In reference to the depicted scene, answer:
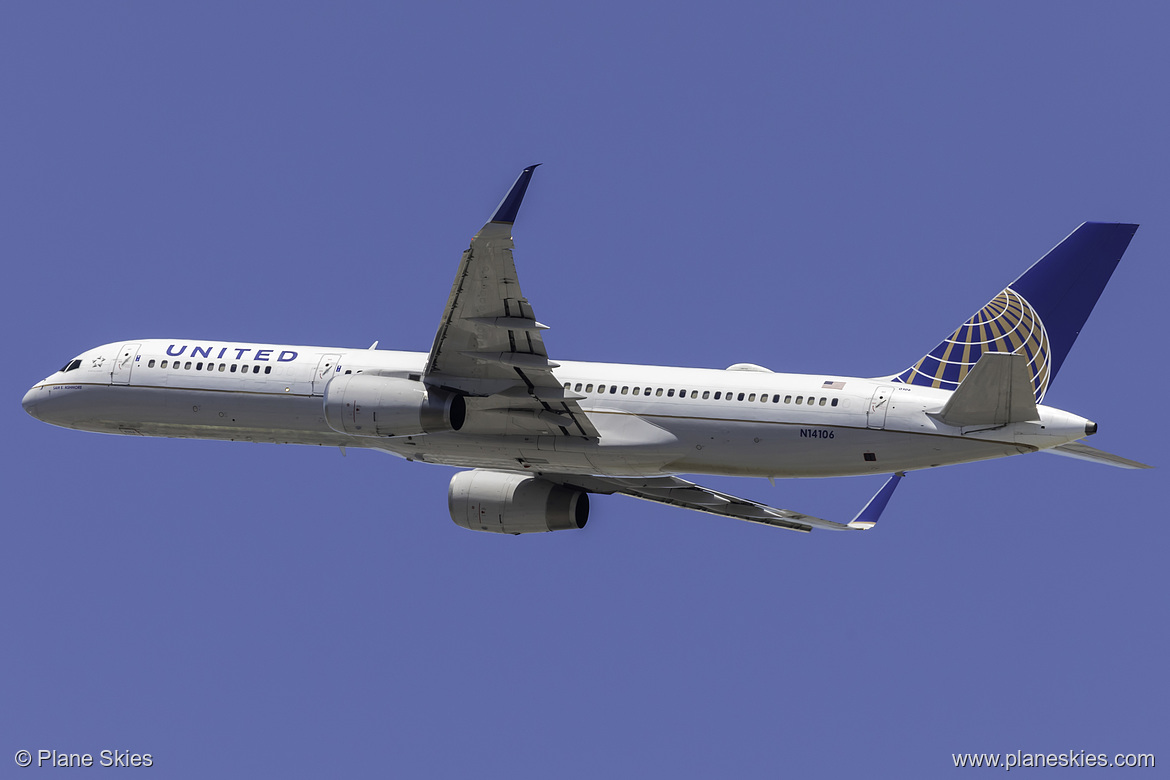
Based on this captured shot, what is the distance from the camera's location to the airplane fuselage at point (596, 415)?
3944cm

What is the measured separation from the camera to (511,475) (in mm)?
46469

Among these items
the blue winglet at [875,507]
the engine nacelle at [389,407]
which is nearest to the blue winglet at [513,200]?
the engine nacelle at [389,407]

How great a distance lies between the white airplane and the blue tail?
Result: 0.04 meters

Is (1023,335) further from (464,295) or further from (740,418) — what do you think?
(464,295)

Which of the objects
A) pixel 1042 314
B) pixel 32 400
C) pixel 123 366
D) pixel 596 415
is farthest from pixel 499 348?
pixel 32 400

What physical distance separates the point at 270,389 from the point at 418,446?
15.0ft

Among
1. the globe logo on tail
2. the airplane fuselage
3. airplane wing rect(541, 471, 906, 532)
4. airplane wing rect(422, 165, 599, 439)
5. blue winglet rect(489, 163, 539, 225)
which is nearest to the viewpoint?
blue winglet rect(489, 163, 539, 225)

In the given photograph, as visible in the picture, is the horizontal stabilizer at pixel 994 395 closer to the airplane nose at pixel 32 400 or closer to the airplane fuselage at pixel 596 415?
the airplane fuselage at pixel 596 415

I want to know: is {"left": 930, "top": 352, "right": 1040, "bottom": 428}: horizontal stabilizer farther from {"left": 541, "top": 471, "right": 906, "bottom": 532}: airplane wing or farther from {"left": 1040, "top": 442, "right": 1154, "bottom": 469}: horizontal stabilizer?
{"left": 541, "top": 471, "right": 906, "bottom": 532}: airplane wing

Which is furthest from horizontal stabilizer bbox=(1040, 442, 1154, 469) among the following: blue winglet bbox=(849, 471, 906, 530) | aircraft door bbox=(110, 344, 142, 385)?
aircraft door bbox=(110, 344, 142, 385)

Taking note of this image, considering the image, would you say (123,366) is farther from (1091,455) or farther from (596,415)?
(1091,455)

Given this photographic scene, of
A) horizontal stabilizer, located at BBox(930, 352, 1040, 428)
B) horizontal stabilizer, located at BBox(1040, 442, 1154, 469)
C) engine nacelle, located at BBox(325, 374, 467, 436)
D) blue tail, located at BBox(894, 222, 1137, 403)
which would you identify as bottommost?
horizontal stabilizer, located at BBox(1040, 442, 1154, 469)

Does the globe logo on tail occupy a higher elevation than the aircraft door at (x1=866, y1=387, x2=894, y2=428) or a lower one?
higher

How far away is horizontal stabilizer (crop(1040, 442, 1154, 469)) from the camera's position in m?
38.3
